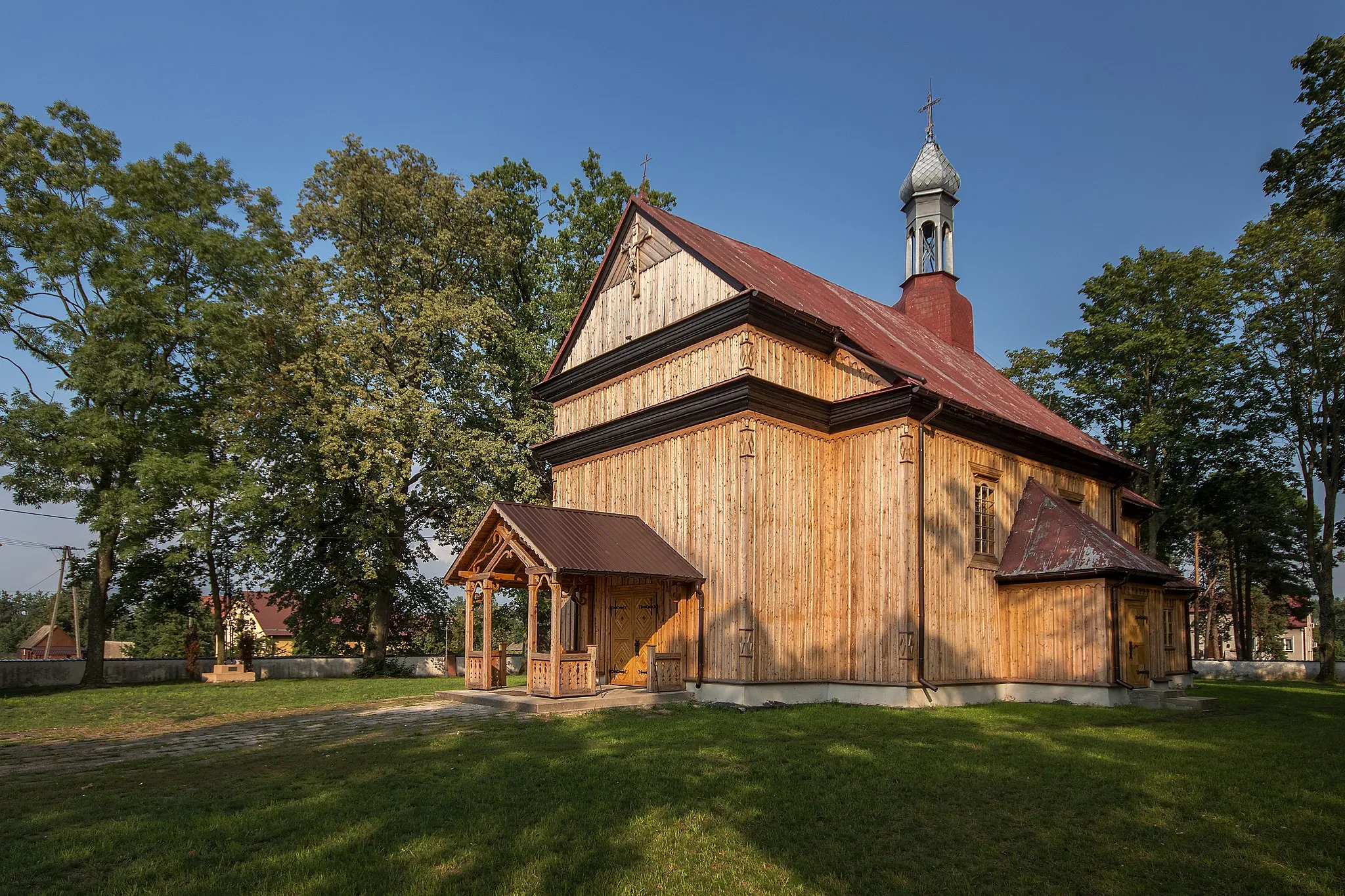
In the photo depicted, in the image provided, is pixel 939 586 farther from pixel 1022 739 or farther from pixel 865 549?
pixel 1022 739

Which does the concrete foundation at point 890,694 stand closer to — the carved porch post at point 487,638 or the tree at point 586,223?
the carved porch post at point 487,638

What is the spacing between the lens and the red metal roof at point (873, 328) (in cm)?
1933

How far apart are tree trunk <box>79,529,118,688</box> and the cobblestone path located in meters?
12.1

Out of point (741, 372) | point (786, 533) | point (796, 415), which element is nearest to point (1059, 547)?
point (786, 533)

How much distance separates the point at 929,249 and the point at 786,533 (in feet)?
53.2

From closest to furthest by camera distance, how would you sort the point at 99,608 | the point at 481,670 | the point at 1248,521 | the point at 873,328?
the point at 481,670 < the point at 873,328 < the point at 99,608 < the point at 1248,521

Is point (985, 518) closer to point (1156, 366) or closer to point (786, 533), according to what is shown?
point (786, 533)

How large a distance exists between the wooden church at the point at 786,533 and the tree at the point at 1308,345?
14.4 meters

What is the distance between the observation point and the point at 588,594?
20250 millimetres

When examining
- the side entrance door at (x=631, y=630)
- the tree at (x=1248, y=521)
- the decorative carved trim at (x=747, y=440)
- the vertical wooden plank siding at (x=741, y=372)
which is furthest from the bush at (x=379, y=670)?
the tree at (x=1248, y=521)

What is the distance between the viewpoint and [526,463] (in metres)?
29.6

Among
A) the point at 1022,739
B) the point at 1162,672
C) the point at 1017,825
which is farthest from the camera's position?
the point at 1162,672

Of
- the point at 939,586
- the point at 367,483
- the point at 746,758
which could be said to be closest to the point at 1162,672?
the point at 939,586

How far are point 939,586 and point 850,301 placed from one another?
33.0ft
